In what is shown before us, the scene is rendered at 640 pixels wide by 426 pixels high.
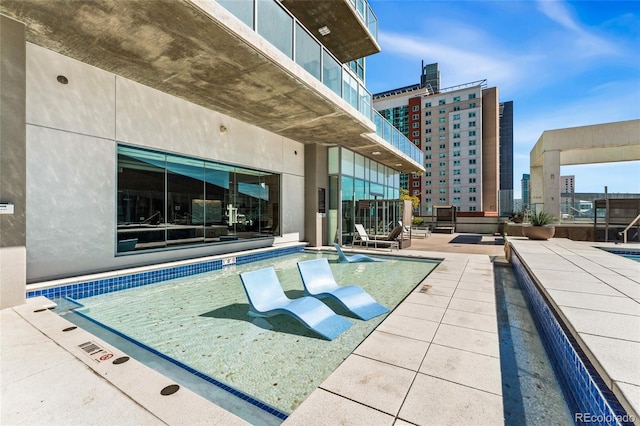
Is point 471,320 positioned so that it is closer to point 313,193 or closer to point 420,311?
point 420,311

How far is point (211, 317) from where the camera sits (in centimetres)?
431

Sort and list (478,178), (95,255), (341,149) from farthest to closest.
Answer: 1. (478,178)
2. (341,149)
3. (95,255)

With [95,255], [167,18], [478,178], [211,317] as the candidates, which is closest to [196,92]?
[167,18]

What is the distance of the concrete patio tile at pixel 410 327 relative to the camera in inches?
133

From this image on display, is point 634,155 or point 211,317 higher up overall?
point 634,155

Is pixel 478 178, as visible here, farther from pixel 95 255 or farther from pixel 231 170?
pixel 95 255

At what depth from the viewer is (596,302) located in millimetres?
3400

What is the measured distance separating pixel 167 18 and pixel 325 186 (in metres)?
9.10

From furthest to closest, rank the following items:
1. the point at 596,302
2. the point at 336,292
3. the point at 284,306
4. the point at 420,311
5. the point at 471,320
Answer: the point at 336,292 → the point at 420,311 → the point at 284,306 → the point at 471,320 → the point at 596,302

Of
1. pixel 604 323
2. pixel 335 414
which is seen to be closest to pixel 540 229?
pixel 604 323

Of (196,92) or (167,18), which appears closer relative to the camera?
(167,18)

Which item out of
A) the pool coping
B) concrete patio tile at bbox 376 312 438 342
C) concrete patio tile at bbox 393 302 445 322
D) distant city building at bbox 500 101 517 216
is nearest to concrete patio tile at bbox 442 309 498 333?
concrete patio tile at bbox 393 302 445 322

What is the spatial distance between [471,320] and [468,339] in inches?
27.6

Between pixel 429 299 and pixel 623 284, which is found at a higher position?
pixel 623 284
